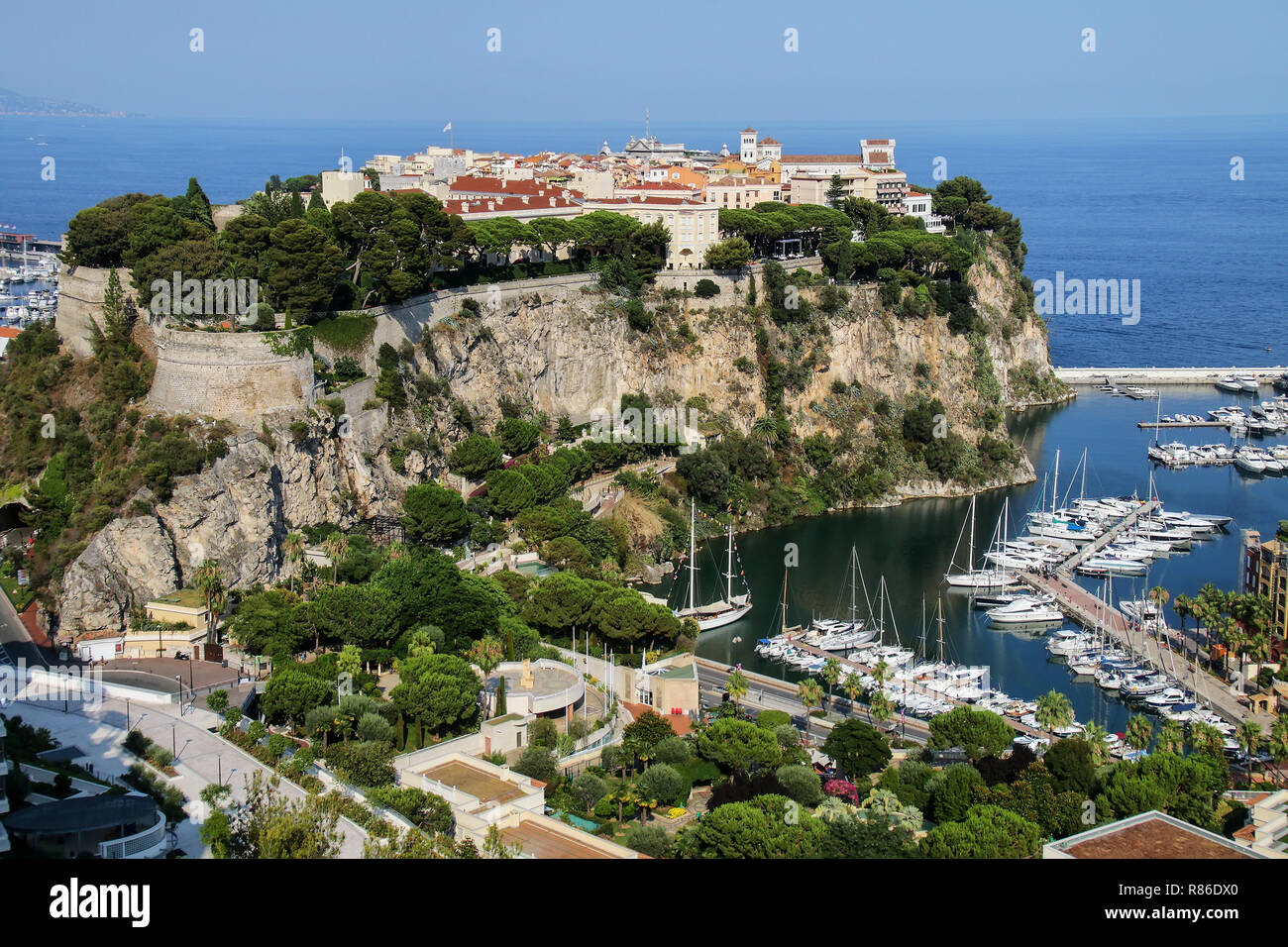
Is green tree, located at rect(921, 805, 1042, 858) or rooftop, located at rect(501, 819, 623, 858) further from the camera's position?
green tree, located at rect(921, 805, 1042, 858)

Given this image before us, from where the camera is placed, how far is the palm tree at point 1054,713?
76.7 feet

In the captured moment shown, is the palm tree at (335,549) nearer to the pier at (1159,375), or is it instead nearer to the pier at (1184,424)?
the pier at (1184,424)

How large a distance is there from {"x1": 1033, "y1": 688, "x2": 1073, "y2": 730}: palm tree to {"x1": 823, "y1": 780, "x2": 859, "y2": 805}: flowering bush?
5.32 metres

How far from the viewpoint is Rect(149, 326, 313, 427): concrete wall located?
28.0 metres

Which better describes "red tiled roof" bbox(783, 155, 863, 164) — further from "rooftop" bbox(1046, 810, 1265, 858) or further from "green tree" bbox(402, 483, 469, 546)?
"rooftop" bbox(1046, 810, 1265, 858)

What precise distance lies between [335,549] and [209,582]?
2.94 meters

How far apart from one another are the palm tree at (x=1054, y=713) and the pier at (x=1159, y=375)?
34.3 metres

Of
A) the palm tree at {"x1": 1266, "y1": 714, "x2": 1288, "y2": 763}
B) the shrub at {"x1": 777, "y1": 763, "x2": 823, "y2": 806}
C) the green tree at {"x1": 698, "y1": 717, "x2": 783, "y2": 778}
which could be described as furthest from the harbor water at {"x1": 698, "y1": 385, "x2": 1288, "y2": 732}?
the shrub at {"x1": 777, "y1": 763, "x2": 823, "y2": 806}

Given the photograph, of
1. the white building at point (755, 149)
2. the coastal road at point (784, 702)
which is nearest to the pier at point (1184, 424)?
the white building at point (755, 149)

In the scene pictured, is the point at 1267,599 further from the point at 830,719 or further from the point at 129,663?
the point at 129,663

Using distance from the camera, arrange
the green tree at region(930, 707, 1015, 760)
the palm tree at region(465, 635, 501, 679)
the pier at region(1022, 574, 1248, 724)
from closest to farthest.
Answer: the green tree at region(930, 707, 1015, 760) → the palm tree at region(465, 635, 501, 679) → the pier at region(1022, 574, 1248, 724)
